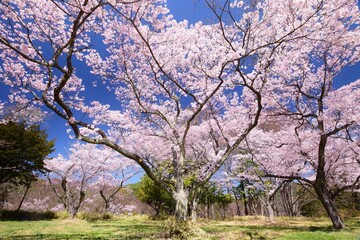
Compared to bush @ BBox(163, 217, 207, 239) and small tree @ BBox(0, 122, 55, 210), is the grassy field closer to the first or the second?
bush @ BBox(163, 217, 207, 239)

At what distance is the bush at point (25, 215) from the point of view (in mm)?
21969

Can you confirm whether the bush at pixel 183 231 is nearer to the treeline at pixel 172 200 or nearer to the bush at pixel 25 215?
the treeline at pixel 172 200

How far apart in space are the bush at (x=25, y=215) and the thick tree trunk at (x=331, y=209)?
22.0m

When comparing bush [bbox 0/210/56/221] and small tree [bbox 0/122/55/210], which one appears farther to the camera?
bush [bbox 0/210/56/221]

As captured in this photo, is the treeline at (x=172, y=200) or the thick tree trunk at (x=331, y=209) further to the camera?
the treeline at (x=172, y=200)

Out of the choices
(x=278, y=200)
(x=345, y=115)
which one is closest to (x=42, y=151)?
(x=345, y=115)

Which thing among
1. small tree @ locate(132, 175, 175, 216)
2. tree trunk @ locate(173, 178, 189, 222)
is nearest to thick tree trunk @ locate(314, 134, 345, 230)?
tree trunk @ locate(173, 178, 189, 222)

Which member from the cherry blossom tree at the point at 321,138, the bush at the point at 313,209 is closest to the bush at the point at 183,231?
the cherry blossom tree at the point at 321,138

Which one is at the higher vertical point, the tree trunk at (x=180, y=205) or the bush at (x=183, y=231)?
the tree trunk at (x=180, y=205)

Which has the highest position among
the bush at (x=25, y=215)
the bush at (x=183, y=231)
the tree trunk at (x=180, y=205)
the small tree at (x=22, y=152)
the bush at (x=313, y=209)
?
the small tree at (x=22, y=152)

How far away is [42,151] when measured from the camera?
2278 cm

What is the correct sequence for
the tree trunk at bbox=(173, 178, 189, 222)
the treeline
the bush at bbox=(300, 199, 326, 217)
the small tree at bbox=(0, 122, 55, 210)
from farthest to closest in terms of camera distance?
the bush at bbox=(300, 199, 326, 217) → the treeline → the small tree at bbox=(0, 122, 55, 210) → the tree trunk at bbox=(173, 178, 189, 222)

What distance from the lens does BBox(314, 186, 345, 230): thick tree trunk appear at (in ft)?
40.0

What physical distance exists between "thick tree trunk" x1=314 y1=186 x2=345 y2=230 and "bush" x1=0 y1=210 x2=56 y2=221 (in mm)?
21961
